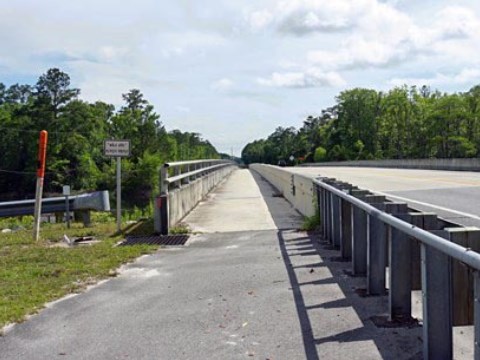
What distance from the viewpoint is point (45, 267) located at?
7.98 meters

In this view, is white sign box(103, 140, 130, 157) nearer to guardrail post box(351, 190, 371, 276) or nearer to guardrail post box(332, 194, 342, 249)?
guardrail post box(332, 194, 342, 249)

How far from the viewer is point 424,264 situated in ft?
13.3

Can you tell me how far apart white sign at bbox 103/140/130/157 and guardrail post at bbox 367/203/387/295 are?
25.8 feet

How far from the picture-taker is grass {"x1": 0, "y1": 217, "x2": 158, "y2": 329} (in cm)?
618

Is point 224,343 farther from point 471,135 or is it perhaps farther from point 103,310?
point 471,135

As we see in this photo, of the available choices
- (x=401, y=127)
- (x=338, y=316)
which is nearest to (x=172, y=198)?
(x=338, y=316)

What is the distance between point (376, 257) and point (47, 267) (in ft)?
15.2

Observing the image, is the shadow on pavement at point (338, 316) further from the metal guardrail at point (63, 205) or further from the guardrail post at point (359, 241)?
the metal guardrail at point (63, 205)

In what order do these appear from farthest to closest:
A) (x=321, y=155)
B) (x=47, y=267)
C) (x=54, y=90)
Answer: (x=321, y=155), (x=54, y=90), (x=47, y=267)

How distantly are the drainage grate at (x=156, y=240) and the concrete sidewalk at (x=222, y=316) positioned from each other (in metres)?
1.67

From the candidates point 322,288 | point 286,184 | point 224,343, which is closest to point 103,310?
point 224,343

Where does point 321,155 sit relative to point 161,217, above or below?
above

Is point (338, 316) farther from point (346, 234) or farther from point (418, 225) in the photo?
point (346, 234)

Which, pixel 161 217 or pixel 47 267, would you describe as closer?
pixel 47 267
